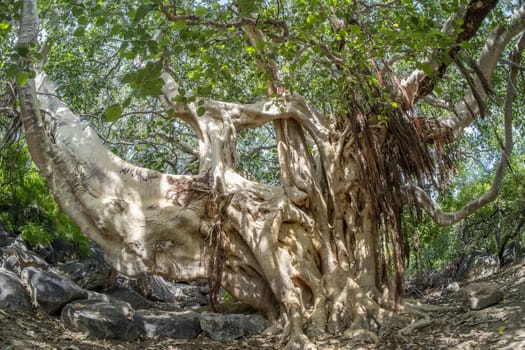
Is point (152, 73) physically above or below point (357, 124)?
below

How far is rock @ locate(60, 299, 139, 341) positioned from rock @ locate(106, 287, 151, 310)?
2113 millimetres

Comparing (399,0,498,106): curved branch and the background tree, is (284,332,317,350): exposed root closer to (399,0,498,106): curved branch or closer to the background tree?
the background tree

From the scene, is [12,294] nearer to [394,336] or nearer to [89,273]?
[89,273]

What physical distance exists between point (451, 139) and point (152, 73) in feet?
15.6

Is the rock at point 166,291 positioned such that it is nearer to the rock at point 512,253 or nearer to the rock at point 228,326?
the rock at point 228,326

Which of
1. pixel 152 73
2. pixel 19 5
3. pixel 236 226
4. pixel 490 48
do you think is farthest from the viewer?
pixel 236 226

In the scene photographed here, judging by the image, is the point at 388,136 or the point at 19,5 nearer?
the point at 19,5

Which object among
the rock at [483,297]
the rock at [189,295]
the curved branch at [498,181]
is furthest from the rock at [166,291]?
the rock at [483,297]

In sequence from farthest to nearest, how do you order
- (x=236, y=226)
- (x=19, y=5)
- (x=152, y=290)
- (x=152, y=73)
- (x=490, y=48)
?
(x=152, y=290) → (x=236, y=226) → (x=490, y=48) → (x=19, y=5) → (x=152, y=73)

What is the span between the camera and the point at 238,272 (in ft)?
→ 21.5

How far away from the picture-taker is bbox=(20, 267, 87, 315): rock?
5.98m

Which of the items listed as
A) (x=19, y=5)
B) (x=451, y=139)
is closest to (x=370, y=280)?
(x=451, y=139)

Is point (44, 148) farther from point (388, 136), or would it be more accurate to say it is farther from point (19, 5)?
point (388, 136)

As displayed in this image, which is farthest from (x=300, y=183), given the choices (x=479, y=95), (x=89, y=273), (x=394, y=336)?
(x=89, y=273)
